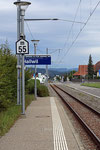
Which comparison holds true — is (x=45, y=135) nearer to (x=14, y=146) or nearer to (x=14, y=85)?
(x=14, y=146)

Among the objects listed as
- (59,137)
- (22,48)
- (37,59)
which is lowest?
(59,137)

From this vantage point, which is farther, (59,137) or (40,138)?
(59,137)

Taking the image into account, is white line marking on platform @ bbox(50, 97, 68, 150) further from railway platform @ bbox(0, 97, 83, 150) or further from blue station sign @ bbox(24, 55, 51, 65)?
blue station sign @ bbox(24, 55, 51, 65)

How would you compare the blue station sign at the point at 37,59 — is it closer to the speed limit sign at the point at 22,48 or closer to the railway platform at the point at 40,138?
the speed limit sign at the point at 22,48

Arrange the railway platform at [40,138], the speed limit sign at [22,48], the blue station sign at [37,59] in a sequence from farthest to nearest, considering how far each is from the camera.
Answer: the blue station sign at [37,59] < the speed limit sign at [22,48] < the railway platform at [40,138]

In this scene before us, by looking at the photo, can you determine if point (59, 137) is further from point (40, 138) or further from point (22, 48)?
point (22, 48)

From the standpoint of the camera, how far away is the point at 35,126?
1114 centimetres

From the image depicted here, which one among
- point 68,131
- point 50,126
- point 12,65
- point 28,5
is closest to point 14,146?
point 68,131

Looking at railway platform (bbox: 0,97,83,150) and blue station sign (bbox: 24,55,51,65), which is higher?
blue station sign (bbox: 24,55,51,65)

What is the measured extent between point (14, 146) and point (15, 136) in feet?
4.48

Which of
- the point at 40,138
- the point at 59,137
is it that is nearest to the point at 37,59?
the point at 59,137

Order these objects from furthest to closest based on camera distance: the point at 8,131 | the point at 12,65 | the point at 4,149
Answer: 1. the point at 12,65
2. the point at 8,131
3. the point at 4,149

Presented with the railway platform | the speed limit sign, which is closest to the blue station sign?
the speed limit sign

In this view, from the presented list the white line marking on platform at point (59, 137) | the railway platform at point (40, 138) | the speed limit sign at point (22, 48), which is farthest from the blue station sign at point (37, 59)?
the white line marking on platform at point (59, 137)
